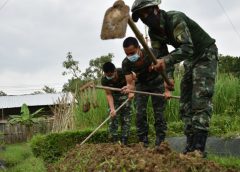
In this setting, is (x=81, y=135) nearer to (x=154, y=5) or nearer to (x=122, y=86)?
(x=122, y=86)

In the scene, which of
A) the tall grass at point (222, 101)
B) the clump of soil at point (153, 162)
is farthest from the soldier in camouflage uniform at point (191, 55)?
the tall grass at point (222, 101)

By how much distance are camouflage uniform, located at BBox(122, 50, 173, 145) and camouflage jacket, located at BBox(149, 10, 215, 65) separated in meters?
1.70

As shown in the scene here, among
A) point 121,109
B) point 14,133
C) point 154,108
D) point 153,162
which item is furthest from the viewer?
point 14,133

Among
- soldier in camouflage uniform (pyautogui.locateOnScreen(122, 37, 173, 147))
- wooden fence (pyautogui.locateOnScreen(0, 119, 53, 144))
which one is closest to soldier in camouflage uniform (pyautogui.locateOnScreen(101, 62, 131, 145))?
soldier in camouflage uniform (pyautogui.locateOnScreen(122, 37, 173, 147))

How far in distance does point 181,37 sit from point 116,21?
2.28 feet

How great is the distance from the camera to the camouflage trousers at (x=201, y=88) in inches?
181

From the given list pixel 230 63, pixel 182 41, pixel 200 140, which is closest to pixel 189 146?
pixel 200 140

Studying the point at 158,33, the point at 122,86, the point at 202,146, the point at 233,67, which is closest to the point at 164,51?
the point at 158,33

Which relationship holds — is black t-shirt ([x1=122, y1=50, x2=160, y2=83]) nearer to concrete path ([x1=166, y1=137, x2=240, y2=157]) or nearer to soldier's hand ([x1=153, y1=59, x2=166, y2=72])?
concrete path ([x1=166, y1=137, x2=240, y2=157])

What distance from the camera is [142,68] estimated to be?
674 centimetres

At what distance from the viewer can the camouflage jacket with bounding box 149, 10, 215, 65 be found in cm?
452

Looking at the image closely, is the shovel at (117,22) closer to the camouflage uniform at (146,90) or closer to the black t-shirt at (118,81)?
the camouflage uniform at (146,90)

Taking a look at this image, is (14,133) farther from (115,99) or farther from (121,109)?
(121,109)

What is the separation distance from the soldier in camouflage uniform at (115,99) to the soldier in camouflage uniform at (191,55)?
2.91 m
